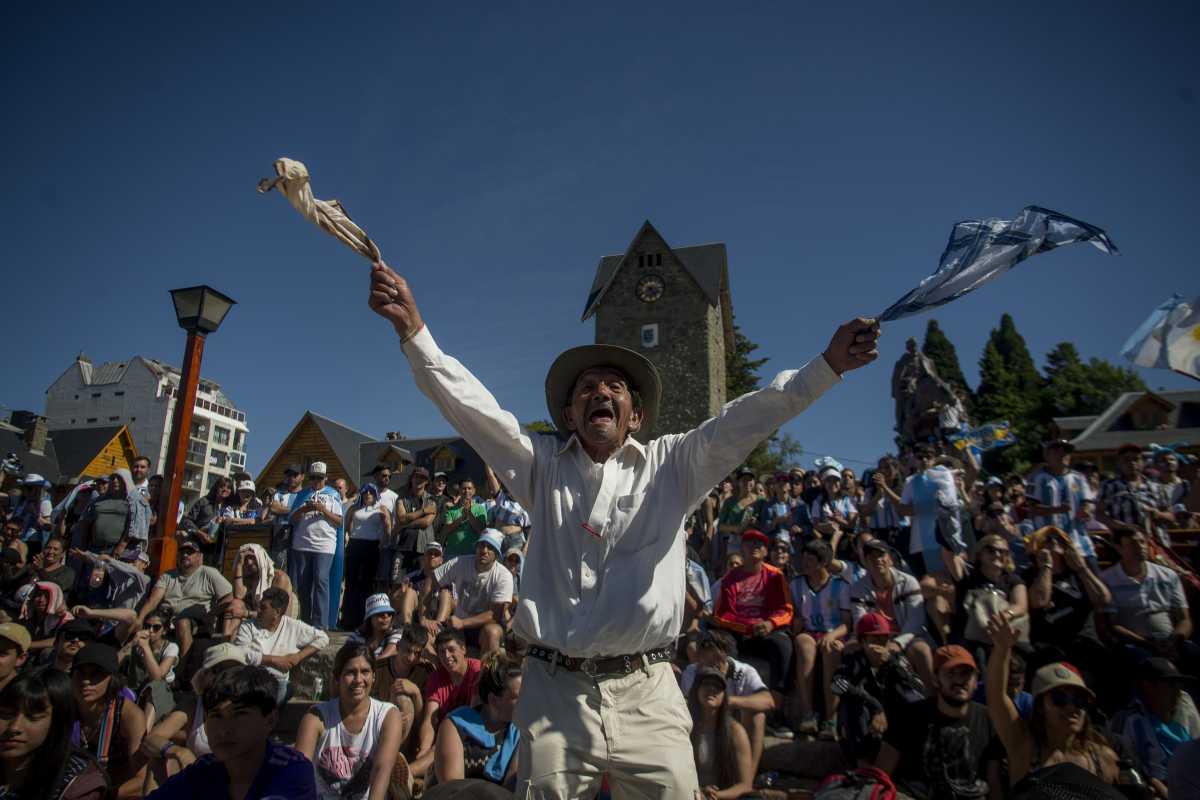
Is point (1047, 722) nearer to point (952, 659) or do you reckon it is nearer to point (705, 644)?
point (952, 659)

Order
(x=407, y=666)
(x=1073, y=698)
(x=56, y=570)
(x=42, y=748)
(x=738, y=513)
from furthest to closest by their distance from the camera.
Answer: (x=738, y=513)
(x=56, y=570)
(x=407, y=666)
(x=1073, y=698)
(x=42, y=748)

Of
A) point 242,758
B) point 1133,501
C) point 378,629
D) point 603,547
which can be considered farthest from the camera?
point 1133,501

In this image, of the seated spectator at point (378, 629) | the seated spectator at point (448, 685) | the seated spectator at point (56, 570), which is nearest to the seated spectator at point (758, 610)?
the seated spectator at point (448, 685)

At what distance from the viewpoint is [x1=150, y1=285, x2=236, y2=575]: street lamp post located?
24.6 feet

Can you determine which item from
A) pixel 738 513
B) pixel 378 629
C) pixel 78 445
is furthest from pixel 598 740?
pixel 78 445

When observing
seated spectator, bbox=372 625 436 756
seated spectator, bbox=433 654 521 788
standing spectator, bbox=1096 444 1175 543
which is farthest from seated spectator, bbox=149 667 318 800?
standing spectator, bbox=1096 444 1175 543

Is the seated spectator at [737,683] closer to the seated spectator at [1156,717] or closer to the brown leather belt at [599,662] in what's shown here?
the seated spectator at [1156,717]

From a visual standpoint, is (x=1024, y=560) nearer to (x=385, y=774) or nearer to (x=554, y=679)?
(x=385, y=774)

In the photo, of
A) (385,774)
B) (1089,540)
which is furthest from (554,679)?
(1089,540)

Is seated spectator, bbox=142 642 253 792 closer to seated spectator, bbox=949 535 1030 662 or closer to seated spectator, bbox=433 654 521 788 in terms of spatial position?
seated spectator, bbox=433 654 521 788

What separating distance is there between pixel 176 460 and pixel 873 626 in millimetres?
7063

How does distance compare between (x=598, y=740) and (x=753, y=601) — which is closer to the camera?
(x=598, y=740)

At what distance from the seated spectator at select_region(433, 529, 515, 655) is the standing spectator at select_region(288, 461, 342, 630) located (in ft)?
4.78

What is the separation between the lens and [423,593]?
8.26 m
